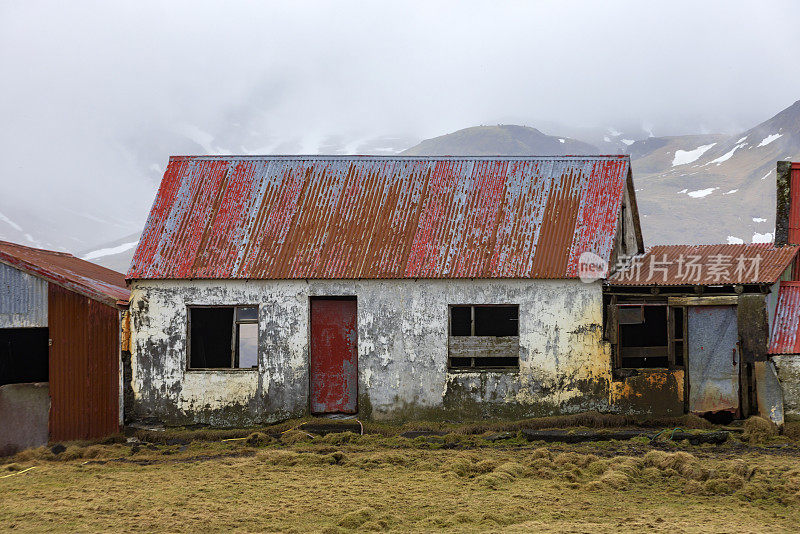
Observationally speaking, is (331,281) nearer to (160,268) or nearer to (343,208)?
(343,208)

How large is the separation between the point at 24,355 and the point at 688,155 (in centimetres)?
17454

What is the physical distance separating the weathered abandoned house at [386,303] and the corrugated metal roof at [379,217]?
0.04m

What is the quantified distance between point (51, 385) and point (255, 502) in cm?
681

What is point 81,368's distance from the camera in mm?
15727

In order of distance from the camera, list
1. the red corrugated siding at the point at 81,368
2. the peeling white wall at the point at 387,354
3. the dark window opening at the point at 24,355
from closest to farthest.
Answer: the dark window opening at the point at 24,355
the red corrugated siding at the point at 81,368
the peeling white wall at the point at 387,354

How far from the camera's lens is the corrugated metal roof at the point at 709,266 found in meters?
15.2

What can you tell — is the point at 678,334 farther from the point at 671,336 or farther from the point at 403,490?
the point at 403,490

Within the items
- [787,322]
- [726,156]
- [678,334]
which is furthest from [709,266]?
[726,156]

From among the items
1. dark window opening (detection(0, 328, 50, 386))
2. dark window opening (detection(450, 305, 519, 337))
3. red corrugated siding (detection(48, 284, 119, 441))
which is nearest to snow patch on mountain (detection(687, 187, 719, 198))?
dark window opening (detection(450, 305, 519, 337))

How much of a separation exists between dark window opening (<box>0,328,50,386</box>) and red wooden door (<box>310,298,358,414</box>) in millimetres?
5130

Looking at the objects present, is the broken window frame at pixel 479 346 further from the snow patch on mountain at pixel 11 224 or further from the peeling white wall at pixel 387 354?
the snow patch on mountain at pixel 11 224

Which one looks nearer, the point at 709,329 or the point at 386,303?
the point at 709,329

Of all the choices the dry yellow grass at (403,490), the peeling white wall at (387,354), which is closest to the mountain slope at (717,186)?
the peeling white wall at (387,354)

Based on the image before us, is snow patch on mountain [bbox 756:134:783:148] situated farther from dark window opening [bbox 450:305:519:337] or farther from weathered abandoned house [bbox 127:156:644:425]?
weathered abandoned house [bbox 127:156:644:425]
